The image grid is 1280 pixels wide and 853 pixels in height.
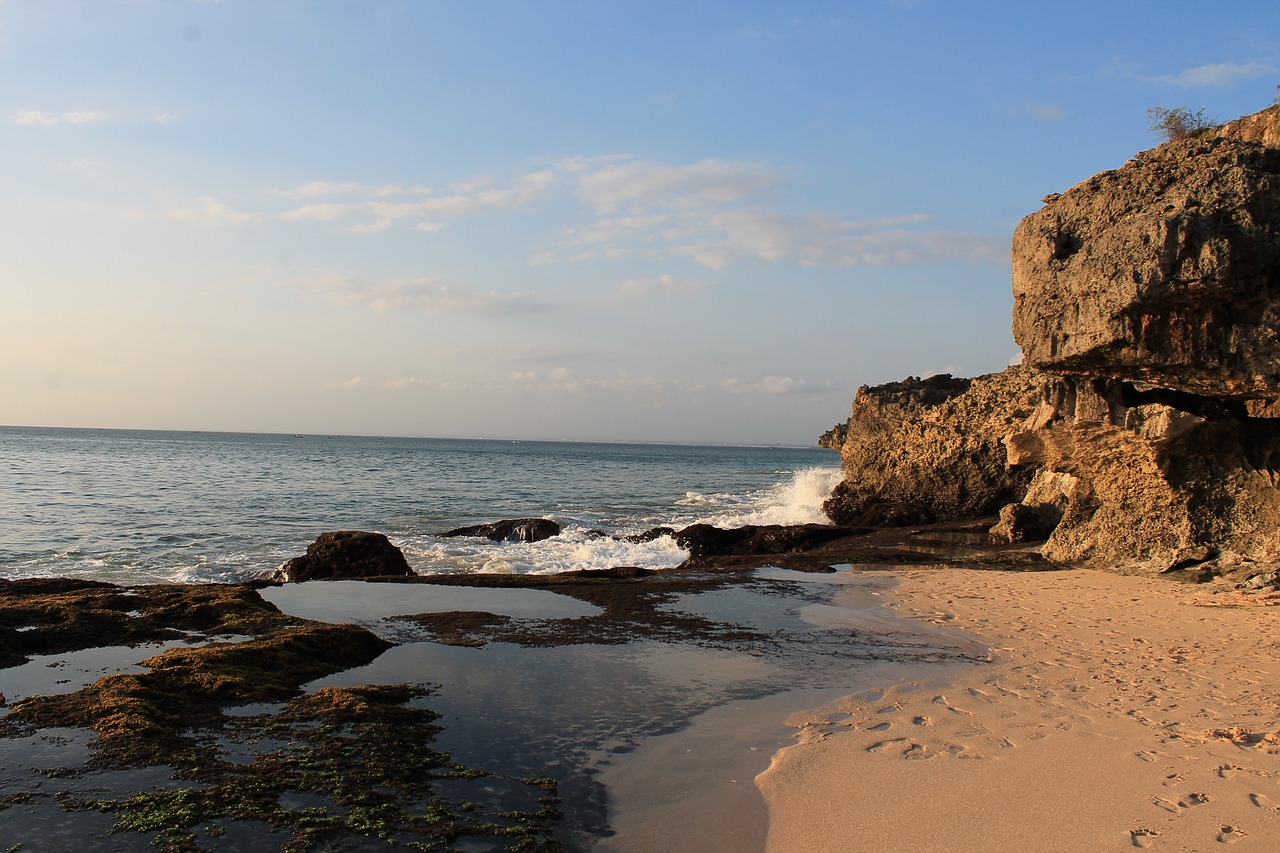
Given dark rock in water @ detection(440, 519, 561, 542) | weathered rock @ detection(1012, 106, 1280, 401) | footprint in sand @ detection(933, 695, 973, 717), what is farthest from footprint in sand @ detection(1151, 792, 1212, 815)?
dark rock in water @ detection(440, 519, 561, 542)

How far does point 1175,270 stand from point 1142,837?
8737 mm

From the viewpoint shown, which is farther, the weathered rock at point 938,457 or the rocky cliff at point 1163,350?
the weathered rock at point 938,457

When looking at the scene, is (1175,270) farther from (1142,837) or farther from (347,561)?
(347,561)

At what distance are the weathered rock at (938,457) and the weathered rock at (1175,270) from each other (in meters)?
9.58

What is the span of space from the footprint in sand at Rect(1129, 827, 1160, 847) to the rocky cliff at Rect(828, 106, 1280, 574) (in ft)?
27.9

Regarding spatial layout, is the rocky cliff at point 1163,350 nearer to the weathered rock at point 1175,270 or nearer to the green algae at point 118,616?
the weathered rock at point 1175,270

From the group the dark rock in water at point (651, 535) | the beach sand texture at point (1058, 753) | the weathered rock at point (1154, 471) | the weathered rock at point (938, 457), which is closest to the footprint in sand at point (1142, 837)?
the beach sand texture at point (1058, 753)

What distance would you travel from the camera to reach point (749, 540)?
63.0 ft

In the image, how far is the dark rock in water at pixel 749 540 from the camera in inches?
739

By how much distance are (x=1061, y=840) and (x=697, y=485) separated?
47.8 metres

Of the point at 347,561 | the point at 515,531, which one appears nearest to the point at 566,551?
the point at 515,531

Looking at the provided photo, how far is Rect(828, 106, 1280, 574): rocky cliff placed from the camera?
1088 cm

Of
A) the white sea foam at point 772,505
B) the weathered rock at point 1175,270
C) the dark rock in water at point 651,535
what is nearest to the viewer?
the weathered rock at point 1175,270

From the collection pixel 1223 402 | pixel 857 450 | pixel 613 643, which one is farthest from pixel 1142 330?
pixel 857 450
